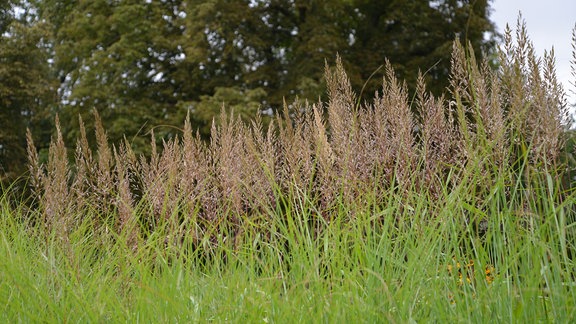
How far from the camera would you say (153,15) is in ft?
57.8

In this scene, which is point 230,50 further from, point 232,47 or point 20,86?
point 20,86

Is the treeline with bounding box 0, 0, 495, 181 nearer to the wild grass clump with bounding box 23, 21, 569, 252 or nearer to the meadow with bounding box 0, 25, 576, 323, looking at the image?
the wild grass clump with bounding box 23, 21, 569, 252

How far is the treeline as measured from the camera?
607 inches

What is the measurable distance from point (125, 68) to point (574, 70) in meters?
14.8

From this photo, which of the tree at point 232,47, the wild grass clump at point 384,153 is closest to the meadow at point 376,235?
the wild grass clump at point 384,153

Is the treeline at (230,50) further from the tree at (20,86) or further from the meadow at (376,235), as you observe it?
the meadow at (376,235)

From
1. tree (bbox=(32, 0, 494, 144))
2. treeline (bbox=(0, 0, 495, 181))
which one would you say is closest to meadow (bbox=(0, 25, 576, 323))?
treeline (bbox=(0, 0, 495, 181))

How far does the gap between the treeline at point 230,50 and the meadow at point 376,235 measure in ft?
37.0

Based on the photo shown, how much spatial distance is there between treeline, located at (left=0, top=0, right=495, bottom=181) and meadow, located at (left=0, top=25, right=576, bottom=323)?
1127 cm

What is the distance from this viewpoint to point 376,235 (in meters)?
2.88

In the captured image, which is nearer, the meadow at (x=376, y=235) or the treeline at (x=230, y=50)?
the meadow at (x=376, y=235)

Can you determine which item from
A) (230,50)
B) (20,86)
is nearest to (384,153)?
(230,50)

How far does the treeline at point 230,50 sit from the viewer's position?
50.6 feet

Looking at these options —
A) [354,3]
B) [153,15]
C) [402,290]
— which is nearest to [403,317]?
[402,290]
